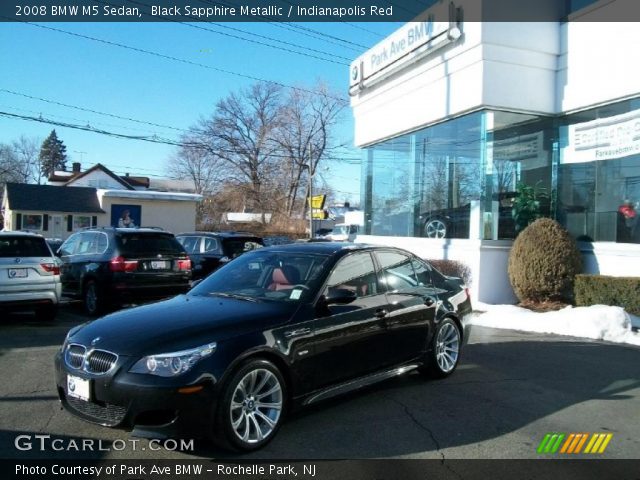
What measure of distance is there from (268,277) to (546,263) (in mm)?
7677

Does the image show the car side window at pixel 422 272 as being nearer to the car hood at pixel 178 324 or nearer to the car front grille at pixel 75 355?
the car hood at pixel 178 324

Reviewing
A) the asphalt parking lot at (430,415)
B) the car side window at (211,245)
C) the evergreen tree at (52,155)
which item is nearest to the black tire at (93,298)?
the asphalt parking lot at (430,415)

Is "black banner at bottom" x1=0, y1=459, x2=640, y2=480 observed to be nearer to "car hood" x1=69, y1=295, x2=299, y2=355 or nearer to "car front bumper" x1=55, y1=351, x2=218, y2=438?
"car front bumper" x1=55, y1=351, x2=218, y2=438

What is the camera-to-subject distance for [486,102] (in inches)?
494

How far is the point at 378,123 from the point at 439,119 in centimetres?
329

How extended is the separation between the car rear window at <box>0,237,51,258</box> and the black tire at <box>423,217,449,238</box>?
354 inches

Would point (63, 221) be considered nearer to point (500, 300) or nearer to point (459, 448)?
point (500, 300)

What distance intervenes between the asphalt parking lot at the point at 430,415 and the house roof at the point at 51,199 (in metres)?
32.8

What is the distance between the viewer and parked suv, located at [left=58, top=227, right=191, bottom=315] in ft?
34.4

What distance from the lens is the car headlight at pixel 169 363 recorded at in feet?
12.7

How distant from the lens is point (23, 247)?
9.38m

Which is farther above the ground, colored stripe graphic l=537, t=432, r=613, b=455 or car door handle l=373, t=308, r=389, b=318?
car door handle l=373, t=308, r=389, b=318

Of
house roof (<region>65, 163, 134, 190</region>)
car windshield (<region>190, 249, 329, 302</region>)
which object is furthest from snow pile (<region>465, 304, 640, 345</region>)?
house roof (<region>65, 163, 134, 190</region>)

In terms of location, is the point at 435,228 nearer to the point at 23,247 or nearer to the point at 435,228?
the point at 435,228
